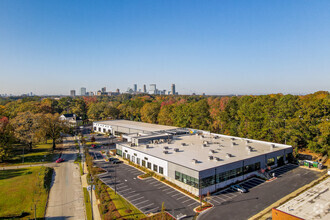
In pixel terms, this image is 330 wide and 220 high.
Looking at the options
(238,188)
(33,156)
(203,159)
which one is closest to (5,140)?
(33,156)

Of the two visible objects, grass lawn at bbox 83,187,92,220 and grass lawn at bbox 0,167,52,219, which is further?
grass lawn at bbox 0,167,52,219

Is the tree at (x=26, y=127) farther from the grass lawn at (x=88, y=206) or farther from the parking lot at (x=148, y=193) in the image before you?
the grass lawn at (x=88, y=206)

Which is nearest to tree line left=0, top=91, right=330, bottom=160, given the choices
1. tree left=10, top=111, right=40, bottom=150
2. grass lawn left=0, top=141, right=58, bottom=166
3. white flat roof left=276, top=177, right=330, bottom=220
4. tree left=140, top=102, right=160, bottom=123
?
tree left=140, top=102, right=160, bottom=123

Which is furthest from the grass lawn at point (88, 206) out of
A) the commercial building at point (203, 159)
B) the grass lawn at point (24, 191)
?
the commercial building at point (203, 159)

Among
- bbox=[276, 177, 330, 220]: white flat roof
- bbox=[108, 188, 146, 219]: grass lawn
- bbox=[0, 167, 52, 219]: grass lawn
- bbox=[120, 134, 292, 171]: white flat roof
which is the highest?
bbox=[120, 134, 292, 171]: white flat roof

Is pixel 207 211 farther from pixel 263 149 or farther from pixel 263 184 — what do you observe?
pixel 263 149

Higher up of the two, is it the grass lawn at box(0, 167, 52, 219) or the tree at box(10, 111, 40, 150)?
the tree at box(10, 111, 40, 150)

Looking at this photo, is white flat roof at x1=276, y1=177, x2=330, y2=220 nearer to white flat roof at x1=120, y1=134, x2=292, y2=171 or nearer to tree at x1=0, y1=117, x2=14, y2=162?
white flat roof at x1=120, y1=134, x2=292, y2=171
